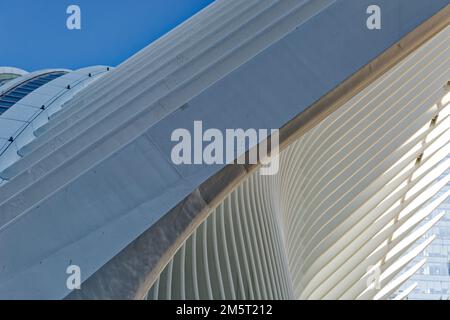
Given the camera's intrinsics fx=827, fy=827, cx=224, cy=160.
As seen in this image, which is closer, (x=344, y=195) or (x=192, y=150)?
(x=192, y=150)

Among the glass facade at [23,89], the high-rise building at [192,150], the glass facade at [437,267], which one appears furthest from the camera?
the glass facade at [437,267]

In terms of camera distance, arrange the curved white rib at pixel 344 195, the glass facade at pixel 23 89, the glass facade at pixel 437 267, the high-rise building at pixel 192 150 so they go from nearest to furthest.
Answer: the high-rise building at pixel 192 150 < the curved white rib at pixel 344 195 < the glass facade at pixel 23 89 < the glass facade at pixel 437 267

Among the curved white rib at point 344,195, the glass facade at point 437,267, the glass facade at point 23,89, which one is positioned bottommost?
the curved white rib at point 344,195

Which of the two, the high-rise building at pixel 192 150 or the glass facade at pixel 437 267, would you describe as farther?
the glass facade at pixel 437 267

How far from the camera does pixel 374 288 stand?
23406 millimetres

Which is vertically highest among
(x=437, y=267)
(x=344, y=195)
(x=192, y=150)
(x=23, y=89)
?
(x=437, y=267)

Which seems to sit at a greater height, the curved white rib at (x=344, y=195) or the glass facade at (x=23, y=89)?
the glass facade at (x=23, y=89)

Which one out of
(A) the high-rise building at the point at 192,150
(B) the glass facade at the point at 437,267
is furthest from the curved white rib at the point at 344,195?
(B) the glass facade at the point at 437,267

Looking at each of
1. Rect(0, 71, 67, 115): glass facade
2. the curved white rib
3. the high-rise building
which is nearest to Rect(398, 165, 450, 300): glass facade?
Rect(0, 71, 67, 115): glass facade

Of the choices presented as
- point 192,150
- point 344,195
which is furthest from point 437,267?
point 192,150

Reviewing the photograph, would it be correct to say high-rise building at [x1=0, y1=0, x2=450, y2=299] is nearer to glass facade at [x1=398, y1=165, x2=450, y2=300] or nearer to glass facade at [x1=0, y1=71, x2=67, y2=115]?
glass facade at [x1=0, y1=71, x2=67, y2=115]

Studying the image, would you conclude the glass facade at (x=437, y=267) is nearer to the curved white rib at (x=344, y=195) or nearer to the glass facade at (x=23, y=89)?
the glass facade at (x=23, y=89)

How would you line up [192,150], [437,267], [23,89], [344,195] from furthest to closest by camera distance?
[437,267] < [23,89] < [344,195] < [192,150]

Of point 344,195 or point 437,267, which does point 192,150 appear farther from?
point 437,267
